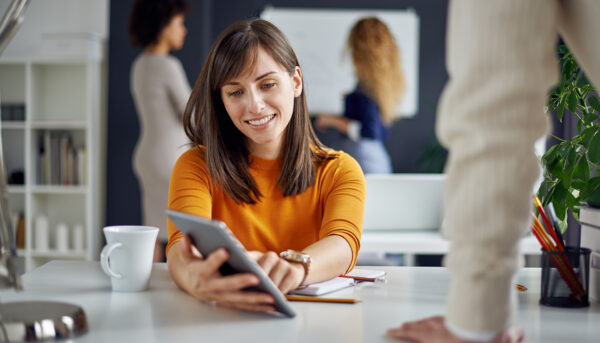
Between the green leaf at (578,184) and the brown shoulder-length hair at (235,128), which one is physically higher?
the brown shoulder-length hair at (235,128)

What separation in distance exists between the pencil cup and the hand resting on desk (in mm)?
400

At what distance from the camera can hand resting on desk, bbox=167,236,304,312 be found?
0.84m

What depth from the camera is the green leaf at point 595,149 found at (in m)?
0.91

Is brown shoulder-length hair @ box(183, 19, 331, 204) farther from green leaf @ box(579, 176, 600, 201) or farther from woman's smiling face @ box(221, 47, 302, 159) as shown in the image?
green leaf @ box(579, 176, 600, 201)

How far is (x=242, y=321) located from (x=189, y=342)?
0.11 meters

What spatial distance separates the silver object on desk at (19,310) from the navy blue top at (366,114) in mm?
2615

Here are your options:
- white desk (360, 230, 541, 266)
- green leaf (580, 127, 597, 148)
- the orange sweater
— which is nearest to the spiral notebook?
the orange sweater

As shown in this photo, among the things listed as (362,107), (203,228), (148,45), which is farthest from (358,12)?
(203,228)

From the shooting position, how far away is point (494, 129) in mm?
505

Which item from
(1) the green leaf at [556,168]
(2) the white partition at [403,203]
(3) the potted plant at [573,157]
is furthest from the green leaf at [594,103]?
(2) the white partition at [403,203]

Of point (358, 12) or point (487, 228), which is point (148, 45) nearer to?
point (358, 12)

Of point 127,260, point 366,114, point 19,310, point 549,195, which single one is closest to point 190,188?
point 127,260

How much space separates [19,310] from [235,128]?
81 cm

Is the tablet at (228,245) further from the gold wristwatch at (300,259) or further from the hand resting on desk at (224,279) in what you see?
the gold wristwatch at (300,259)
